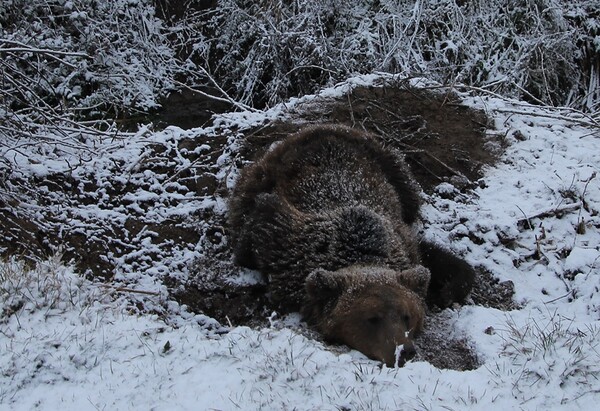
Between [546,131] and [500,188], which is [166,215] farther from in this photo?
[546,131]

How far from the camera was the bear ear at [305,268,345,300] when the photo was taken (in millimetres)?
4684

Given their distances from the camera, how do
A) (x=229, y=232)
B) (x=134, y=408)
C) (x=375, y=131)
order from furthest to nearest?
(x=375, y=131)
(x=229, y=232)
(x=134, y=408)

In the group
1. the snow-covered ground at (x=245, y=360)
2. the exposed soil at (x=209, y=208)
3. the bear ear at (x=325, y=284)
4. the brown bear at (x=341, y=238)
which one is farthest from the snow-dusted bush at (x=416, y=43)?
the bear ear at (x=325, y=284)

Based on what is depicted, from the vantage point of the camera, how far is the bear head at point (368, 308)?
4266mm

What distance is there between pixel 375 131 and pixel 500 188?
62.4 inches

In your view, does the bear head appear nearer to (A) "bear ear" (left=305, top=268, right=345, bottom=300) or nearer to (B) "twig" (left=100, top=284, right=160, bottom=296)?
(A) "bear ear" (left=305, top=268, right=345, bottom=300)

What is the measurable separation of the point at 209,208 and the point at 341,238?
5.86ft

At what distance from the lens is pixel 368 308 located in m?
4.45

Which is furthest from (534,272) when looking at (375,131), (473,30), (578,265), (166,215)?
(473,30)

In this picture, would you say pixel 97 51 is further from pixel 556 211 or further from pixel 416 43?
pixel 556 211

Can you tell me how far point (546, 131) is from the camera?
24.8 feet

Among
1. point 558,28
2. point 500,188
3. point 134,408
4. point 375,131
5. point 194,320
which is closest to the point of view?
point 134,408

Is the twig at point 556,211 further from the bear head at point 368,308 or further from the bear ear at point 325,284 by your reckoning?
the bear ear at point 325,284

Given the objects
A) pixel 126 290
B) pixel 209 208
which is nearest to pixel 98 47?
pixel 209 208
